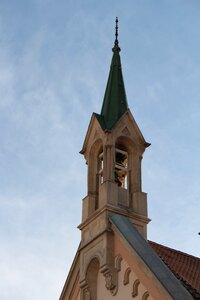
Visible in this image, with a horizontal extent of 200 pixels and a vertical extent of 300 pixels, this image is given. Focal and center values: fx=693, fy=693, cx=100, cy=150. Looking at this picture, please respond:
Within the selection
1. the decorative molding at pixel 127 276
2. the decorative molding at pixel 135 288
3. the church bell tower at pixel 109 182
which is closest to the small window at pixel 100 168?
the church bell tower at pixel 109 182

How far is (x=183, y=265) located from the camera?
23766 millimetres

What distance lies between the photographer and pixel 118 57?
29188 mm

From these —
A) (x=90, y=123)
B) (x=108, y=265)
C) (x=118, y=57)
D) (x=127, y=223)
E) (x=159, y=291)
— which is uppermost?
(x=118, y=57)

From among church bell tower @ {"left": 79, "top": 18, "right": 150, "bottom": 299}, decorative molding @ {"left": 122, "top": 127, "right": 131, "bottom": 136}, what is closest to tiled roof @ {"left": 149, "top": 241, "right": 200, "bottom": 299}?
church bell tower @ {"left": 79, "top": 18, "right": 150, "bottom": 299}

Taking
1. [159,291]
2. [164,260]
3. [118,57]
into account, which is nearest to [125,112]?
[118,57]

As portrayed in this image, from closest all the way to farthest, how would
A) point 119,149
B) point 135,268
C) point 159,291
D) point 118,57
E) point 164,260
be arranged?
point 159,291, point 135,268, point 164,260, point 119,149, point 118,57

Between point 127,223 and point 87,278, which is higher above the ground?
point 127,223

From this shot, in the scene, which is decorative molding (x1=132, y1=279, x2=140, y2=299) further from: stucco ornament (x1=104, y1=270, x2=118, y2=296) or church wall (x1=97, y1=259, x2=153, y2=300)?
stucco ornament (x1=104, y1=270, x2=118, y2=296)

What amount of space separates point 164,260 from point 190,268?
36.8 inches

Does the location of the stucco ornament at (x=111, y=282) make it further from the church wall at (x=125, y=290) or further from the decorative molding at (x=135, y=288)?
the decorative molding at (x=135, y=288)

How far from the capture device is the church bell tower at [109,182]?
23953 mm


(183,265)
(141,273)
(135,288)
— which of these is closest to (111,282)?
(135,288)

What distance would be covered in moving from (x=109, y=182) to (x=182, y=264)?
3834 millimetres

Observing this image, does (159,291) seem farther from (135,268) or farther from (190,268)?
(190,268)
